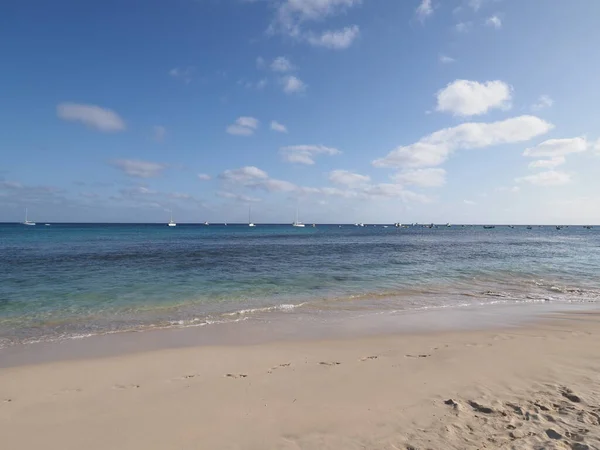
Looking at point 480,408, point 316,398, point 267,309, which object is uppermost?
point 480,408

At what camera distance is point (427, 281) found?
65.7ft

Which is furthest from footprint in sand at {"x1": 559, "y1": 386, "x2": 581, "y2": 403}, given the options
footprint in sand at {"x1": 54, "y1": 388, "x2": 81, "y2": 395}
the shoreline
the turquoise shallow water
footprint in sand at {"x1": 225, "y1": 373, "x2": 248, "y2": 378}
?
footprint in sand at {"x1": 54, "y1": 388, "x2": 81, "y2": 395}

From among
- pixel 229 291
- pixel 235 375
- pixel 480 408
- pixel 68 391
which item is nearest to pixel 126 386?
pixel 68 391

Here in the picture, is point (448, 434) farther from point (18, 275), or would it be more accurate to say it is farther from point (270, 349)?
point (18, 275)

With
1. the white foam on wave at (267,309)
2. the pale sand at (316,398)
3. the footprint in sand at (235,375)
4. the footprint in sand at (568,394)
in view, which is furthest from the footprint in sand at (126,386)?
the footprint in sand at (568,394)

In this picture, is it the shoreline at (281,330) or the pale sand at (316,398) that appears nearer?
the pale sand at (316,398)

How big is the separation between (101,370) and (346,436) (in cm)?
583

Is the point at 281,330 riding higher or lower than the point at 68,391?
lower

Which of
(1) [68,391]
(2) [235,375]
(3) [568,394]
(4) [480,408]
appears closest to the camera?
(4) [480,408]

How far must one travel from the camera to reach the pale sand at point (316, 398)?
4625 millimetres

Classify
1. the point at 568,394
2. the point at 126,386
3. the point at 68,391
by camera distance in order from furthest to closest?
the point at 126,386 → the point at 68,391 → the point at 568,394

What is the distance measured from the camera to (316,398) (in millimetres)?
5832

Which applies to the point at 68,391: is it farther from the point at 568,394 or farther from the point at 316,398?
the point at 568,394

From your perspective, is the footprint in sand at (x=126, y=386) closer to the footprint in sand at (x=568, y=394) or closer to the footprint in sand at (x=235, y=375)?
the footprint in sand at (x=235, y=375)
